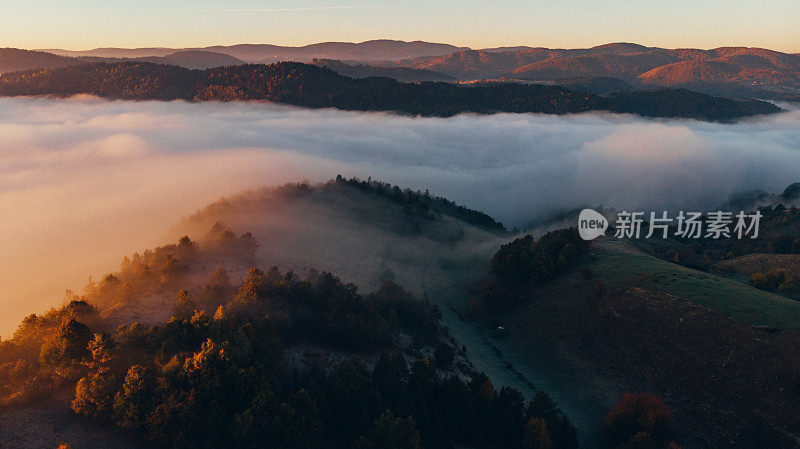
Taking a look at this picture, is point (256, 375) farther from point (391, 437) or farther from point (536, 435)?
point (536, 435)

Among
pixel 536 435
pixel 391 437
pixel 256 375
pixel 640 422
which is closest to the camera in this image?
pixel 391 437

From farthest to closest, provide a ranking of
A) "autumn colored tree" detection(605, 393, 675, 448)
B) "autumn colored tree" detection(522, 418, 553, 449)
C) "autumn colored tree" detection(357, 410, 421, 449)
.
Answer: "autumn colored tree" detection(605, 393, 675, 448)
"autumn colored tree" detection(522, 418, 553, 449)
"autumn colored tree" detection(357, 410, 421, 449)

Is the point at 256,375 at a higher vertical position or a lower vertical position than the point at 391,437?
higher

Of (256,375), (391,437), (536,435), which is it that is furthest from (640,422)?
(256,375)

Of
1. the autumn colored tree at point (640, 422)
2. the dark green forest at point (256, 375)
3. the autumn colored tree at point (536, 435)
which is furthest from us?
the autumn colored tree at point (640, 422)

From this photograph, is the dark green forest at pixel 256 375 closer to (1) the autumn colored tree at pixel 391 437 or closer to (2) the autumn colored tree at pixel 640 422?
(1) the autumn colored tree at pixel 391 437

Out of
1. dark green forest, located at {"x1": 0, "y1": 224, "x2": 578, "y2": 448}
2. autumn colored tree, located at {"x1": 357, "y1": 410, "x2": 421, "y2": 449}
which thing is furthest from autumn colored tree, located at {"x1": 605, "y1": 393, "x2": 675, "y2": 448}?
autumn colored tree, located at {"x1": 357, "y1": 410, "x2": 421, "y2": 449}

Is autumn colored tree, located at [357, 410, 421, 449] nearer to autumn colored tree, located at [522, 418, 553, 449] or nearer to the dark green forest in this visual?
the dark green forest

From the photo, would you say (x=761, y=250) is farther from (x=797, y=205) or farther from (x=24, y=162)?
(x=24, y=162)

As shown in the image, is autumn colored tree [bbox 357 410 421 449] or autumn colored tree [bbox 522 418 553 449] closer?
autumn colored tree [bbox 357 410 421 449]

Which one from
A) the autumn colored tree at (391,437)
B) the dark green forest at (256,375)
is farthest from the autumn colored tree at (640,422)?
the autumn colored tree at (391,437)

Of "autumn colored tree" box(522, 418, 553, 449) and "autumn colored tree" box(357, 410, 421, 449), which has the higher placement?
"autumn colored tree" box(357, 410, 421, 449)

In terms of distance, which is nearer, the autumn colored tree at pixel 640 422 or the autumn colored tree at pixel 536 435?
the autumn colored tree at pixel 536 435
